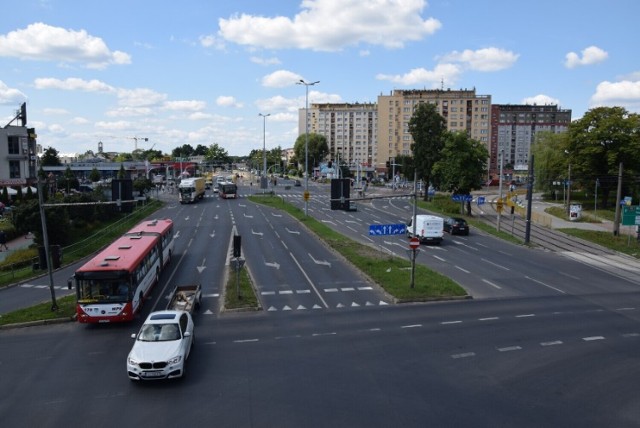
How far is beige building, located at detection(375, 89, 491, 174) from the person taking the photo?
14488 centimetres

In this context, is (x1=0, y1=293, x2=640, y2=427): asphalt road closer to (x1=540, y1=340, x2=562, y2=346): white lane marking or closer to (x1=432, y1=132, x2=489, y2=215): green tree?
(x1=540, y1=340, x2=562, y2=346): white lane marking

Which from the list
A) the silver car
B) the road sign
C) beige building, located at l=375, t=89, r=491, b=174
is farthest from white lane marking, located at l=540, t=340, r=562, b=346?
beige building, located at l=375, t=89, r=491, b=174

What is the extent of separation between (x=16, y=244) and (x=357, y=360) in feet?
124

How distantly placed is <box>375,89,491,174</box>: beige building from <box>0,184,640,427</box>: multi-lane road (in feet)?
388

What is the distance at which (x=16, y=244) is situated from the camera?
143 ft

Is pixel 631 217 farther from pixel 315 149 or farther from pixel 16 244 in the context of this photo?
pixel 315 149

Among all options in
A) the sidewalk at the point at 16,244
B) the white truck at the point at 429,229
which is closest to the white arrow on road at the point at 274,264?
the white truck at the point at 429,229

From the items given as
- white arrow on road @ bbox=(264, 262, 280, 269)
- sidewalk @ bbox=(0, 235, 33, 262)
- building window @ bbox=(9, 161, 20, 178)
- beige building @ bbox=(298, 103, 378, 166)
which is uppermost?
beige building @ bbox=(298, 103, 378, 166)

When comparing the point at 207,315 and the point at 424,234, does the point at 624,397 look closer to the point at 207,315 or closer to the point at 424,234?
the point at 207,315

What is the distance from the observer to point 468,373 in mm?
15844

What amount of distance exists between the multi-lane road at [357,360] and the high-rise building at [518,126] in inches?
6213

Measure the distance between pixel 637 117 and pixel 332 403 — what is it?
207 feet

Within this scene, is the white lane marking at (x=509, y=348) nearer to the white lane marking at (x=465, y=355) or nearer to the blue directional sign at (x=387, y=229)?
the white lane marking at (x=465, y=355)

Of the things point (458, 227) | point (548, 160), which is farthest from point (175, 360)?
point (548, 160)
